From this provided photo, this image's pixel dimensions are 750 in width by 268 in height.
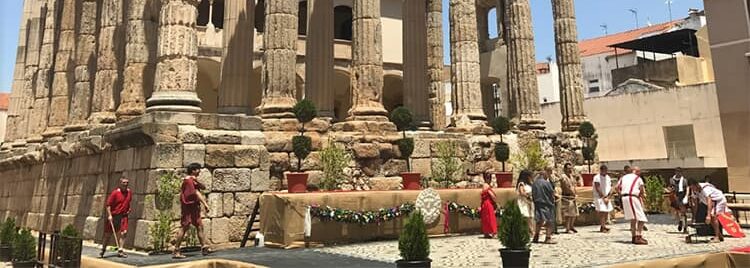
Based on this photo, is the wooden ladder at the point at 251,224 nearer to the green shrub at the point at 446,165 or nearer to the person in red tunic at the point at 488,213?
the person in red tunic at the point at 488,213

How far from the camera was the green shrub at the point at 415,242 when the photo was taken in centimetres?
695

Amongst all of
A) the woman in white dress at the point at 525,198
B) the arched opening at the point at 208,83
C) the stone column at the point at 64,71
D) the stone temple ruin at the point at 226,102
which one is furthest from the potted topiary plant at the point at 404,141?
the stone column at the point at 64,71

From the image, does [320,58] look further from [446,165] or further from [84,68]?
[84,68]

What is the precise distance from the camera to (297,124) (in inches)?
584

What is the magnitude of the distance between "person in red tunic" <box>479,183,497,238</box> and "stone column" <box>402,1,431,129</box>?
732 centimetres

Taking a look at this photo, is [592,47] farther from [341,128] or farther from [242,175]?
[242,175]

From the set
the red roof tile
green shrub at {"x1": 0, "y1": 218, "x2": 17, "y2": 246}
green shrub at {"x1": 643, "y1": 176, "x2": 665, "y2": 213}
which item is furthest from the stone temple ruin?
the red roof tile

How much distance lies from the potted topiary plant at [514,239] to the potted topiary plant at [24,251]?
27.6ft

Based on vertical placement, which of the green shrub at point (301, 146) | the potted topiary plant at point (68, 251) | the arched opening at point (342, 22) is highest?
the arched opening at point (342, 22)

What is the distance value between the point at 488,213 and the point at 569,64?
36.3 feet

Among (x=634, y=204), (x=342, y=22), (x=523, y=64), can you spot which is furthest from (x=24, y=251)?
(x=342, y=22)

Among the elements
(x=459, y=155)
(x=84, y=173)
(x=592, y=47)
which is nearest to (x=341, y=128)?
(x=459, y=155)

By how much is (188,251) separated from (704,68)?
29353 millimetres

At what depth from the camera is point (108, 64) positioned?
57.6 ft
